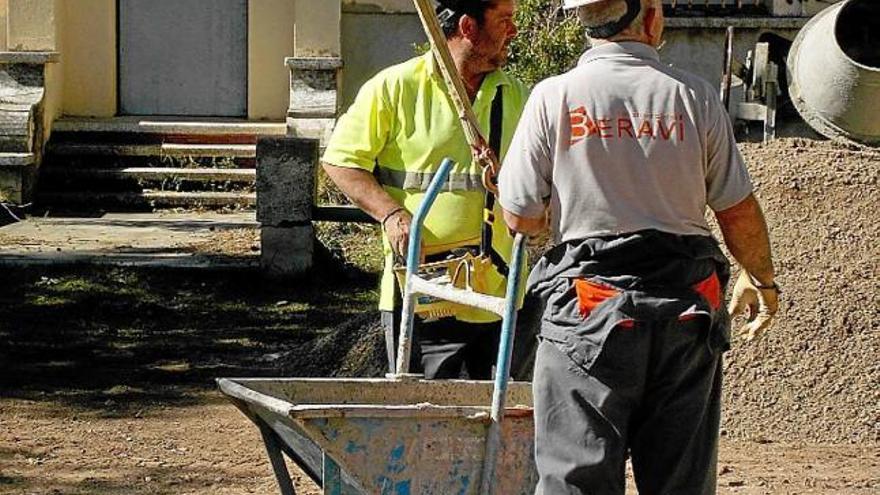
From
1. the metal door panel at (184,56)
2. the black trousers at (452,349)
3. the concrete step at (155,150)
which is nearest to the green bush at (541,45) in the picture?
the concrete step at (155,150)

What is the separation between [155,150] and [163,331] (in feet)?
18.7

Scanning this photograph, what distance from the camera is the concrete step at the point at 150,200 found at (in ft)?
50.6

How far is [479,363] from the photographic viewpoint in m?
5.48

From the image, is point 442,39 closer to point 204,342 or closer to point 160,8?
point 204,342

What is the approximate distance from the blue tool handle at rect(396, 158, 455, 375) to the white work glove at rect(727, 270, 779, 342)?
2.93 feet

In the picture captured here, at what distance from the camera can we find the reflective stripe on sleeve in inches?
214

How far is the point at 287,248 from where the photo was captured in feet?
38.7

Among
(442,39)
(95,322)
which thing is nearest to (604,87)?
(442,39)

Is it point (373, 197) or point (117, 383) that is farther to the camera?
point (117, 383)

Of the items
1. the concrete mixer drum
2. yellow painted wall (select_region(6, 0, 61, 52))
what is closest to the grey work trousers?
the concrete mixer drum

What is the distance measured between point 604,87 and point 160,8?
43.1 ft

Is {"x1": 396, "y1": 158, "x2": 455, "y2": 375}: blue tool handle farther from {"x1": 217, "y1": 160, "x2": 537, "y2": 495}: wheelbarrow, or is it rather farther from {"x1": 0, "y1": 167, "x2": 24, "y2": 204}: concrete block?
{"x1": 0, "y1": 167, "x2": 24, "y2": 204}: concrete block

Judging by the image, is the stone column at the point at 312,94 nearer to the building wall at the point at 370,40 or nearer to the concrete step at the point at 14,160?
the building wall at the point at 370,40

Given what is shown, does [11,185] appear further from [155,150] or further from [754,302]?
[754,302]
